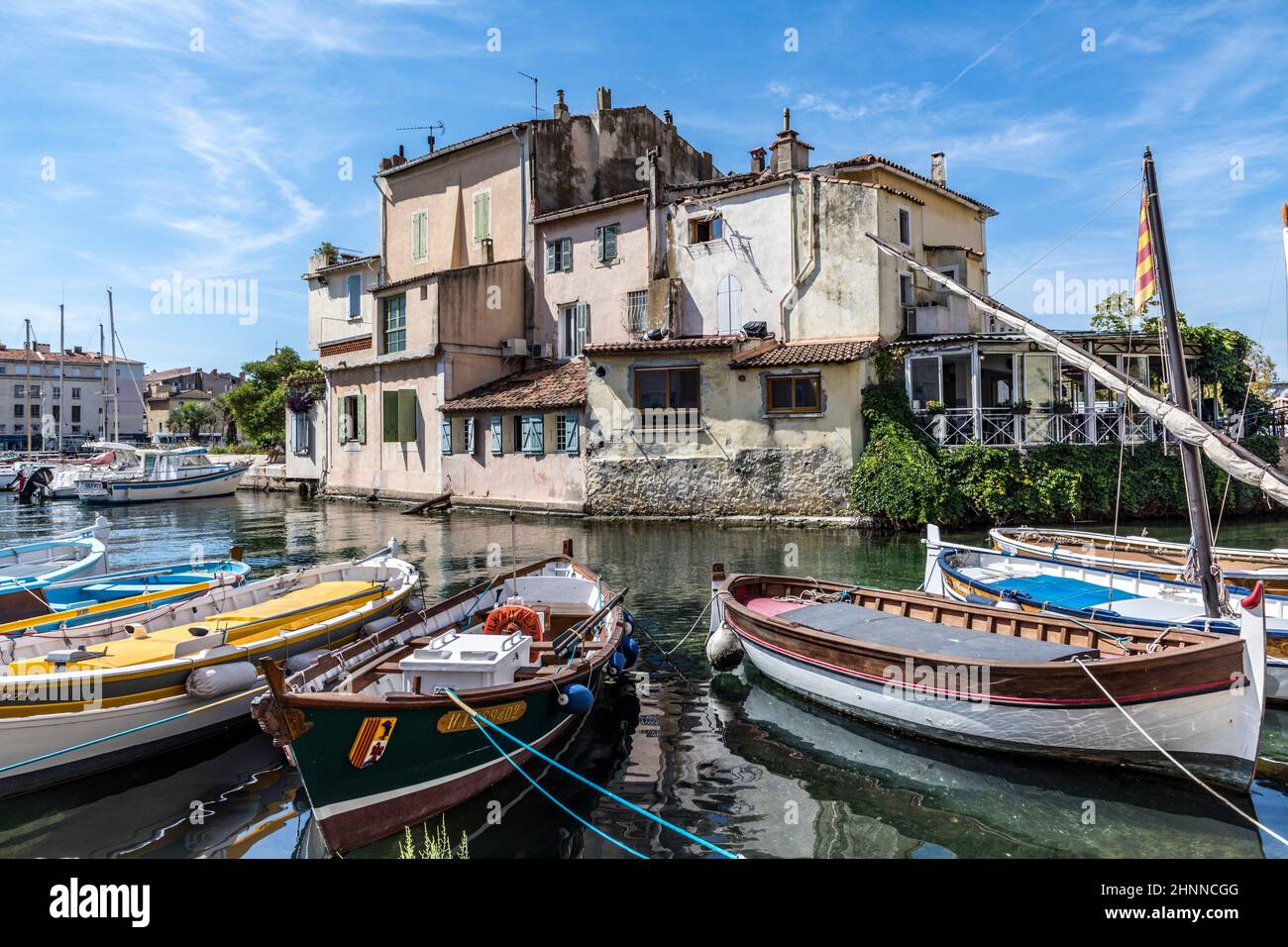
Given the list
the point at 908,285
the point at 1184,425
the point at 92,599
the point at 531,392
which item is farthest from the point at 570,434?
the point at 1184,425

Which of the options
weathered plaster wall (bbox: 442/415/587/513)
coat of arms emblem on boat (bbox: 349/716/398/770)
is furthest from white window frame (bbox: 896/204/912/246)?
coat of arms emblem on boat (bbox: 349/716/398/770)

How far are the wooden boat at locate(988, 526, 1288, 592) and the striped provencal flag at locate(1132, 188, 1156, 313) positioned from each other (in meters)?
3.69

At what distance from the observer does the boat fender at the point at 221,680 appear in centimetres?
836

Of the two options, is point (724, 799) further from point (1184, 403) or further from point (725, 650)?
point (1184, 403)

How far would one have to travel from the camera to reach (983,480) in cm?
2469

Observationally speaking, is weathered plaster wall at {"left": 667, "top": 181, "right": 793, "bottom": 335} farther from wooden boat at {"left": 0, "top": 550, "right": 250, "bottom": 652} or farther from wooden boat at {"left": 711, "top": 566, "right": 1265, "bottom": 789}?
wooden boat at {"left": 0, "top": 550, "right": 250, "bottom": 652}

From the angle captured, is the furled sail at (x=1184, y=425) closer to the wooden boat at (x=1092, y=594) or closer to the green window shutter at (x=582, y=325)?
Result: the wooden boat at (x=1092, y=594)

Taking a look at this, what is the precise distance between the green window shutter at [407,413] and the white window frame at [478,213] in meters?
7.64

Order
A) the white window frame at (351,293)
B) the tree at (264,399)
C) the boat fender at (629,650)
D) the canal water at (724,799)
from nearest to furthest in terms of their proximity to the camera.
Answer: the canal water at (724,799)
the boat fender at (629,650)
the white window frame at (351,293)
the tree at (264,399)

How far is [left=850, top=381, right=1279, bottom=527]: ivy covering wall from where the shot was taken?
80.4ft

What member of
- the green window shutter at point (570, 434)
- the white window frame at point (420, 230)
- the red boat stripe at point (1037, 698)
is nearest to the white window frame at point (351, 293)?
the white window frame at point (420, 230)

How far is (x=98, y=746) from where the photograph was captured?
26.0 ft

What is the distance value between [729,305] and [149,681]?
24.6 m
